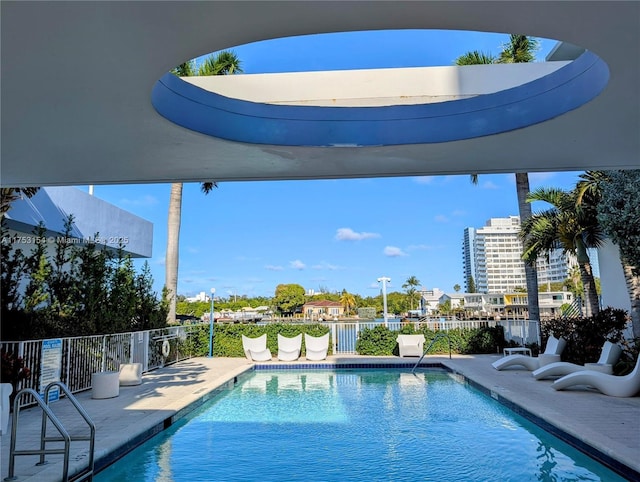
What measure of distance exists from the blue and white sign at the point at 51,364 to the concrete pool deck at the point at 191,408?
0.23 metres

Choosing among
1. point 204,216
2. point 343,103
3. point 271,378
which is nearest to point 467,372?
point 271,378

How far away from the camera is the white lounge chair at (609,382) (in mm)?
7848

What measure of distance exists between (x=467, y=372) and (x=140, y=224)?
12.8 meters

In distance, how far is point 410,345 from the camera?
48.5ft

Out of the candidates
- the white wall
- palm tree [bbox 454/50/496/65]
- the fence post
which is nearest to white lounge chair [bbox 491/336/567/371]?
the white wall

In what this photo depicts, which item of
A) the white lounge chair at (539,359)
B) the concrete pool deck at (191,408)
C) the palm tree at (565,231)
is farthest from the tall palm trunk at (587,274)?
the concrete pool deck at (191,408)

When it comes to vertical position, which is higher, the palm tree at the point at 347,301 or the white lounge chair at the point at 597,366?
the palm tree at the point at 347,301

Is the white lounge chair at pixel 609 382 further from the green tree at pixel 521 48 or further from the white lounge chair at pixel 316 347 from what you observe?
the green tree at pixel 521 48

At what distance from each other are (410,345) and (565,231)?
5499 millimetres

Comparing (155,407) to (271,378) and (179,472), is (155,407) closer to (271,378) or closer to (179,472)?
(179,472)

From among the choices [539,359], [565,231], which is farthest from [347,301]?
[539,359]

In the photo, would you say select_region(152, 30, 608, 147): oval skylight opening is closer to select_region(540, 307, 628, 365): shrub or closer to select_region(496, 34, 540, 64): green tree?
select_region(540, 307, 628, 365): shrub

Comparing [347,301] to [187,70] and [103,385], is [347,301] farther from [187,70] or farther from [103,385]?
[103,385]

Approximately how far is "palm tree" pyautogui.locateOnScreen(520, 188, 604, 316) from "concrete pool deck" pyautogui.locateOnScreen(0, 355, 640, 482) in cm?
419
